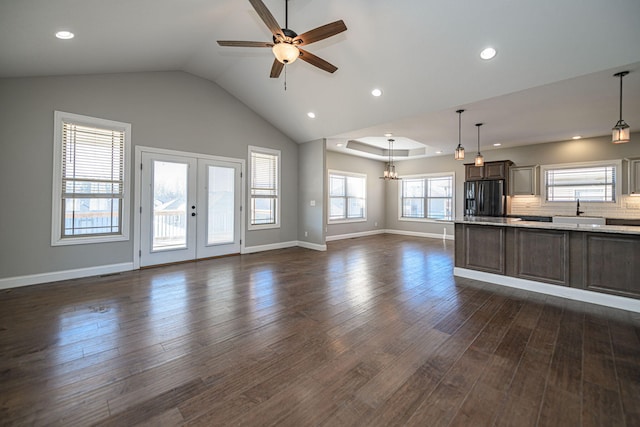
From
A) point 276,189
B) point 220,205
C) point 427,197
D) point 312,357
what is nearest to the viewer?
point 312,357

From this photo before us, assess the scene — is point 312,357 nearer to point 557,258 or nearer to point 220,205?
point 557,258

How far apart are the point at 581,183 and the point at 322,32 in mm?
7290

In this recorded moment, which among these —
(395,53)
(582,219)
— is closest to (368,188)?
(582,219)

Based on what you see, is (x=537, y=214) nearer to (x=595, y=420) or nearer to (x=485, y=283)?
(x=485, y=283)

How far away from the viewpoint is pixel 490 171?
7359 millimetres

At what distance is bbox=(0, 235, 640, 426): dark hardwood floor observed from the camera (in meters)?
1.61

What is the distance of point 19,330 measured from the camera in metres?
2.62

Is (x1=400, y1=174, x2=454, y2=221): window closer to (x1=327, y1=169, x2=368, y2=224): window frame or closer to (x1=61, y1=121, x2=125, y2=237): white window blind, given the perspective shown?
(x1=327, y1=169, x2=368, y2=224): window frame

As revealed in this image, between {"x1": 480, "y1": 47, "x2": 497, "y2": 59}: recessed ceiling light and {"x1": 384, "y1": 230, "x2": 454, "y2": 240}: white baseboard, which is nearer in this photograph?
{"x1": 480, "y1": 47, "x2": 497, "y2": 59}: recessed ceiling light

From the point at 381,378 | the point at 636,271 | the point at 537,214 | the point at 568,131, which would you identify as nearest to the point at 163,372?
the point at 381,378

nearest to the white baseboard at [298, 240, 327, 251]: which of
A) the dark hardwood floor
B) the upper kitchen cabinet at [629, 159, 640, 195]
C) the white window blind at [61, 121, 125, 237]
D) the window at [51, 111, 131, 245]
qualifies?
the dark hardwood floor

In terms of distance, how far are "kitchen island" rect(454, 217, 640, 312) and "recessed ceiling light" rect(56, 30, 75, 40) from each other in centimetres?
579

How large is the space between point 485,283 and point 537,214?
14.2 feet

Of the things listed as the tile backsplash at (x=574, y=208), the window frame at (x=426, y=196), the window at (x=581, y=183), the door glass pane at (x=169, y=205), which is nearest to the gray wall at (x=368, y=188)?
the window frame at (x=426, y=196)
